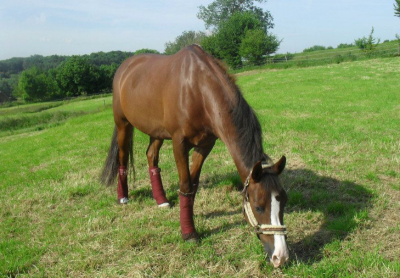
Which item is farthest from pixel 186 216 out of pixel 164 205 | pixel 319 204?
pixel 319 204

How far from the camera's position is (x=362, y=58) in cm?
2973

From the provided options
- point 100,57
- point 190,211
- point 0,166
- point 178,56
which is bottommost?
point 0,166

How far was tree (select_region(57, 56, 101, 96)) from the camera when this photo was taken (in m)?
60.6

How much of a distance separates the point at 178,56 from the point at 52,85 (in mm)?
66161

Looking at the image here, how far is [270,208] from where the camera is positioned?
2490mm

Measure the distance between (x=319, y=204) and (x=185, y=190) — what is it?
1807 millimetres

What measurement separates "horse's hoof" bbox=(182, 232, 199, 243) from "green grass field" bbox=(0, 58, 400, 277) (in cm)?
8

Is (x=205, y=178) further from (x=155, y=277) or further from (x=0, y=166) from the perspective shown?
(x=0, y=166)

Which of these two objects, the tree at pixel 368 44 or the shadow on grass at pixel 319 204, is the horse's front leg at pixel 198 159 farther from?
the tree at pixel 368 44

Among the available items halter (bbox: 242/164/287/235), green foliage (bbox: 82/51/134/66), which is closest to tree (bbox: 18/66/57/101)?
green foliage (bbox: 82/51/134/66)

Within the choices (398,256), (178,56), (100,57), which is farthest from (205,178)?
(100,57)

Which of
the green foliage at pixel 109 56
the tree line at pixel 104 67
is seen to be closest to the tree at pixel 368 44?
the tree line at pixel 104 67

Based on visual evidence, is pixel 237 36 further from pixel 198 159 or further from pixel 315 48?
pixel 198 159

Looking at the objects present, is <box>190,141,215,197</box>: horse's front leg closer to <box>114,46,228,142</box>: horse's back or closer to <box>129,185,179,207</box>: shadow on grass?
<box>114,46,228,142</box>: horse's back
